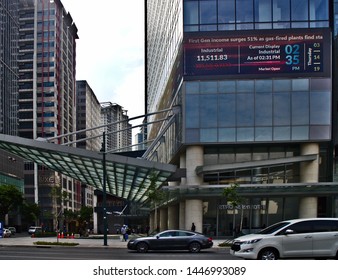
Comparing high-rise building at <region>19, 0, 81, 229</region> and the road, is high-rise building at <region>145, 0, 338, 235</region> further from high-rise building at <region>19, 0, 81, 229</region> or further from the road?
high-rise building at <region>19, 0, 81, 229</region>

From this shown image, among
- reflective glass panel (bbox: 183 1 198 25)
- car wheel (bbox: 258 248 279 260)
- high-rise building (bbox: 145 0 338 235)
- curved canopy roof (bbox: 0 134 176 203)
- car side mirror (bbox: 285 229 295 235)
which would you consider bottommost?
car wheel (bbox: 258 248 279 260)

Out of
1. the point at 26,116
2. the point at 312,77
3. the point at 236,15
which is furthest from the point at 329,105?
the point at 26,116

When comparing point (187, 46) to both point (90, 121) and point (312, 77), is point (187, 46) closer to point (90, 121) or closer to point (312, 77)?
point (312, 77)

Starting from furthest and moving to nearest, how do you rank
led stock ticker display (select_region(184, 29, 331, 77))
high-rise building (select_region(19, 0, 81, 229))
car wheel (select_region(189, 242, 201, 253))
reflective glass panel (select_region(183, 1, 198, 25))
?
1. high-rise building (select_region(19, 0, 81, 229))
2. reflective glass panel (select_region(183, 1, 198, 25))
3. led stock ticker display (select_region(184, 29, 331, 77))
4. car wheel (select_region(189, 242, 201, 253))

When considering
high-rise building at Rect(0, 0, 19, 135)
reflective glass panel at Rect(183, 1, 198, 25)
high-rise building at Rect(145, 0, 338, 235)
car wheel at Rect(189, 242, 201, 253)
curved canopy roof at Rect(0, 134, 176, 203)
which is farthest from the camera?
high-rise building at Rect(0, 0, 19, 135)

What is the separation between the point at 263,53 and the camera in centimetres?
4206

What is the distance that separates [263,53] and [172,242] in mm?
23442

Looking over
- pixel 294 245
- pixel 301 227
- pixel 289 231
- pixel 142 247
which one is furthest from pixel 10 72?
pixel 294 245

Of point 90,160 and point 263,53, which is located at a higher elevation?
point 263,53

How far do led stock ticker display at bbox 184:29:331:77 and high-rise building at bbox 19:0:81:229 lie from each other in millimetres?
91157

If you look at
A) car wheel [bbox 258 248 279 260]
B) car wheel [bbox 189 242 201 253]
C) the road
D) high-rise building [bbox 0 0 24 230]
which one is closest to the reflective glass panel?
car wheel [bbox 189 242 201 253]

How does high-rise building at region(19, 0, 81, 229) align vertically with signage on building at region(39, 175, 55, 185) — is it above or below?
above

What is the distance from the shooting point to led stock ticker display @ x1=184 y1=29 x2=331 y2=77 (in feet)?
137

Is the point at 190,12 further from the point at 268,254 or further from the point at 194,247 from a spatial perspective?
the point at 268,254
